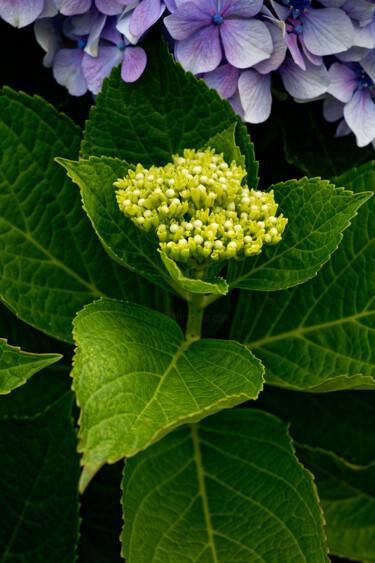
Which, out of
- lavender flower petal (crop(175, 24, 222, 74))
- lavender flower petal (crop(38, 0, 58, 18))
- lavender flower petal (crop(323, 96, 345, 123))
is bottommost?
lavender flower petal (crop(323, 96, 345, 123))

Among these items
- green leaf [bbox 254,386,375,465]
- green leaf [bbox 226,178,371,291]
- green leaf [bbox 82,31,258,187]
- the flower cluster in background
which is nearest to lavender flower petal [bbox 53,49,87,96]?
the flower cluster in background

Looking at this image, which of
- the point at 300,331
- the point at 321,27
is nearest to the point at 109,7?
the point at 321,27

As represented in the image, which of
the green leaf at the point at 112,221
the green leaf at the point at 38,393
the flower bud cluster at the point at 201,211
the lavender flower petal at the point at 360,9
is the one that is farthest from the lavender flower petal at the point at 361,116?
the green leaf at the point at 38,393

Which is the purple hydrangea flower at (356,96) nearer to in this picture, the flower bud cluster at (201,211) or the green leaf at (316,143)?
the green leaf at (316,143)

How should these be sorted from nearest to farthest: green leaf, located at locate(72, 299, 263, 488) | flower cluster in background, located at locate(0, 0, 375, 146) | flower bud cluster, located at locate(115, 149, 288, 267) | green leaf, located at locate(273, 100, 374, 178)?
green leaf, located at locate(72, 299, 263, 488), flower bud cluster, located at locate(115, 149, 288, 267), flower cluster in background, located at locate(0, 0, 375, 146), green leaf, located at locate(273, 100, 374, 178)

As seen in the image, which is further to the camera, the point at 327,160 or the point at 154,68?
the point at 327,160

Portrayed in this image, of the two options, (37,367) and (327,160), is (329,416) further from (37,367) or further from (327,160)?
(37,367)

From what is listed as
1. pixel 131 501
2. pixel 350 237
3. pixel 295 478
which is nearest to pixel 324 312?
pixel 350 237

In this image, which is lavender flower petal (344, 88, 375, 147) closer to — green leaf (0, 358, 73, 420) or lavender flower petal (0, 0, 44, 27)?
lavender flower petal (0, 0, 44, 27)
